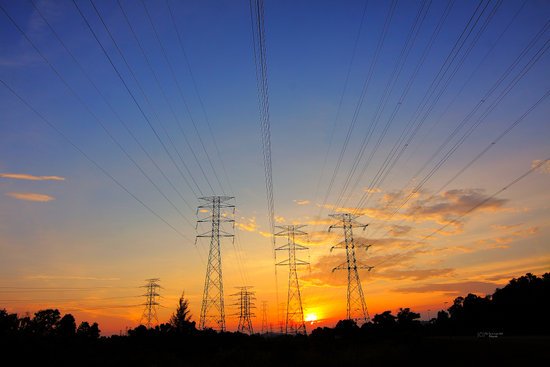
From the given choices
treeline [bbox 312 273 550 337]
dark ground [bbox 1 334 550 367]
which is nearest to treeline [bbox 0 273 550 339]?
treeline [bbox 312 273 550 337]

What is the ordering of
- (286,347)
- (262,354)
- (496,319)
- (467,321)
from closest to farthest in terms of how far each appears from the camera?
1. (262,354)
2. (286,347)
3. (496,319)
4. (467,321)

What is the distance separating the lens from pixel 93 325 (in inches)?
5241

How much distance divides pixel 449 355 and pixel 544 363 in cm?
1369

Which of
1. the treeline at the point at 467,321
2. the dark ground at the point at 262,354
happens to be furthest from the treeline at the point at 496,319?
the dark ground at the point at 262,354

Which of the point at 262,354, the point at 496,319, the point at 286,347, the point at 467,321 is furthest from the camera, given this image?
the point at 467,321

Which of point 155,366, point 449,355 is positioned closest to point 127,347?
point 155,366

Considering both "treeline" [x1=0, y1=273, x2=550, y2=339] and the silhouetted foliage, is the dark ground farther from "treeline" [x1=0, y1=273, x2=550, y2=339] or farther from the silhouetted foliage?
"treeline" [x1=0, y1=273, x2=550, y2=339]

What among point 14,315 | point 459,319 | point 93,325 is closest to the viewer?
point 14,315

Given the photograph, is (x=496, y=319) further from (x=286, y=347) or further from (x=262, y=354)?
(x=262, y=354)

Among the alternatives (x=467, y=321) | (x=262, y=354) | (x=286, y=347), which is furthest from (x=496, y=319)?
(x=262, y=354)

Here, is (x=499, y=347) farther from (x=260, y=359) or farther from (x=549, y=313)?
(x=549, y=313)

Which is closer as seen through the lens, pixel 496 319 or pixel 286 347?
pixel 286 347

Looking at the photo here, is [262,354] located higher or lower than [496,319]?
lower

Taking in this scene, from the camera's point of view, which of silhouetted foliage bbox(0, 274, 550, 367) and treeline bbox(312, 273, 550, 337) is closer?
silhouetted foliage bbox(0, 274, 550, 367)
